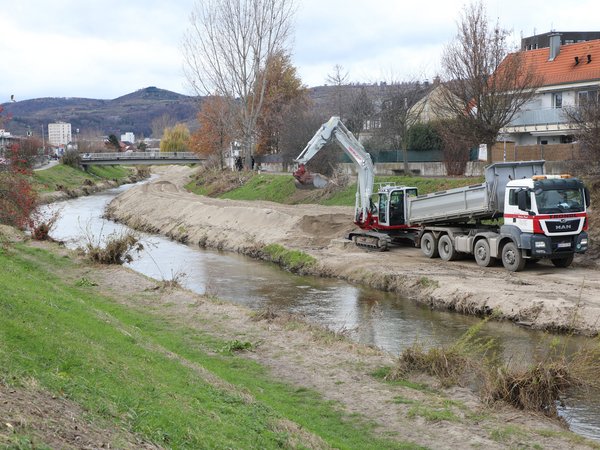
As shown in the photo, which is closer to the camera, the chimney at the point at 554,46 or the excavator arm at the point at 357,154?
the excavator arm at the point at 357,154

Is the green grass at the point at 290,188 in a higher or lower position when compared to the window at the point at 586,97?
lower

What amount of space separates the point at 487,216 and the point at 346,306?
723 centimetres

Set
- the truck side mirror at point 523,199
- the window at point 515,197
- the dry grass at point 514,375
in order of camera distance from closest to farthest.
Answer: the dry grass at point 514,375, the truck side mirror at point 523,199, the window at point 515,197

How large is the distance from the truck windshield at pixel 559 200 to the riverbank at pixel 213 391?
10.0 m

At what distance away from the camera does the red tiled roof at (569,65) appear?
49616mm

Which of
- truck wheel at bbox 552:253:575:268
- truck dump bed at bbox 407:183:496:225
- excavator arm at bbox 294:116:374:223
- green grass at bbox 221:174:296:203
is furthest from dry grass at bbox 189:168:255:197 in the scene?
truck wheel at bbox 552:253:575:268

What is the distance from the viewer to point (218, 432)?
9.06 m

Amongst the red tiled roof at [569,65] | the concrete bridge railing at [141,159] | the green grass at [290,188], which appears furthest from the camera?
the concrete bridge railing at [141,159]

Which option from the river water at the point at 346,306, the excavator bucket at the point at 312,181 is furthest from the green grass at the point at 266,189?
the river water at the point at 346,306

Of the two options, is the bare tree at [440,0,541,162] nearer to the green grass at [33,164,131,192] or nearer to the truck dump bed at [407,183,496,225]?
the truck dump bed at [407,183,496,225]

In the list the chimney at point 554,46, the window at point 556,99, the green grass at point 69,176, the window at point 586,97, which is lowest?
the green grass at point 69,176

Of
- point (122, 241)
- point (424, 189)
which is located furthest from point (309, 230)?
point (122, 241)

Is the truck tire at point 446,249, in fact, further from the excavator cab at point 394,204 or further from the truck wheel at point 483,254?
the excavator cab at point 394,204

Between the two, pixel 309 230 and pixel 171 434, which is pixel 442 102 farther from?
pixel 171 434
